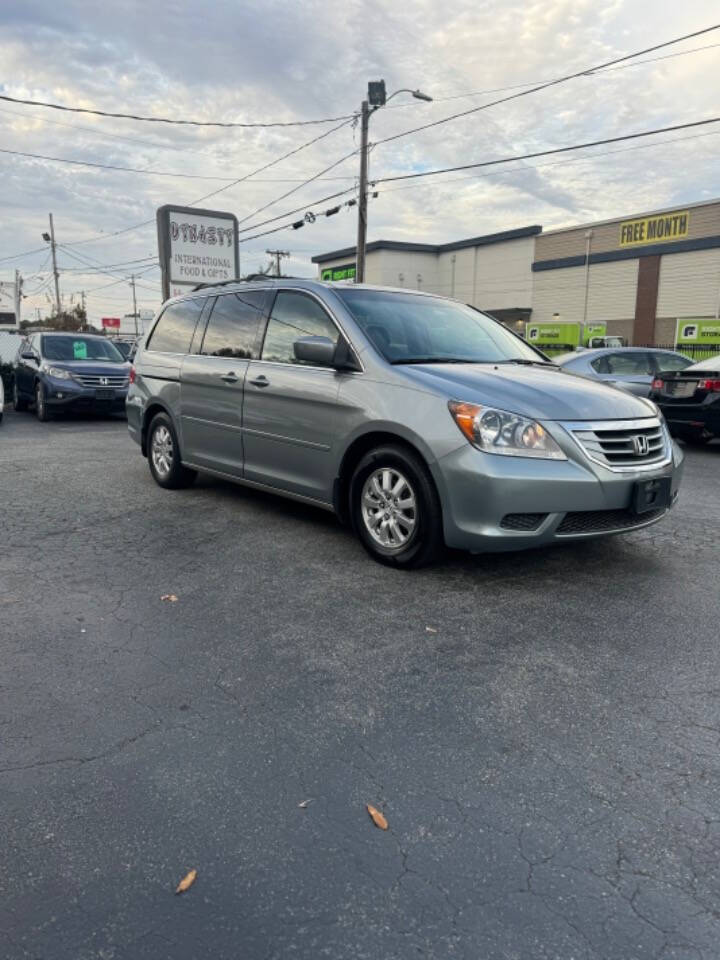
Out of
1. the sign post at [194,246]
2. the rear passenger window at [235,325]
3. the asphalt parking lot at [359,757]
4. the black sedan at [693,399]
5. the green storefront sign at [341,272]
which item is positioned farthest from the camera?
the green storefront sign at [341,272]

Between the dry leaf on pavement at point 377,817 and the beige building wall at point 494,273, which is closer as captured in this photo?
the dry leaf on pavement at point 377,817

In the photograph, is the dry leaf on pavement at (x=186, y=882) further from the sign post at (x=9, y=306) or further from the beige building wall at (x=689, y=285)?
the beige building wall at (x=689, y=285)

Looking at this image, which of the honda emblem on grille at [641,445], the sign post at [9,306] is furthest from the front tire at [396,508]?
the sign post at [9,306]

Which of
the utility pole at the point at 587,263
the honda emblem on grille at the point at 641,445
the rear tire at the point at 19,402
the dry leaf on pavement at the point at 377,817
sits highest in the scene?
the utility pole at the point at 587,263

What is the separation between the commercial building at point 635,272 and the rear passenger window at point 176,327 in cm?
3545

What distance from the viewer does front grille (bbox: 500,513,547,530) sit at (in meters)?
3.89

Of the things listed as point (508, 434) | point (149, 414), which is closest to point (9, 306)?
point (149, 414)

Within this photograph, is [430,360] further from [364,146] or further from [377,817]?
[364,146]

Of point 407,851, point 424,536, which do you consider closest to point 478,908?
point 407,851

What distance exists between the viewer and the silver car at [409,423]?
3.92 meters

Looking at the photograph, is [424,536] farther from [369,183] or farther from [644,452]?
[369,183]

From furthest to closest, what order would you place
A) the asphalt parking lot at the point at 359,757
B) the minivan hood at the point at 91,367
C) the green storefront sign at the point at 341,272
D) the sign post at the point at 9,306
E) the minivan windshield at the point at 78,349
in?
the green storefront sign at the point at 341,272, the sign post at the point at 9,306, the minivan windshield at the point at 78,349, the minivan hood at the point at 91,367, the asphalt parking lot at the point at 359,757

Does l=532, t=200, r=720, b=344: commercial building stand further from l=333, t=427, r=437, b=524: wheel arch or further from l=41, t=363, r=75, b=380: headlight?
l=333, t=427, r=437, b=524: wheel arch

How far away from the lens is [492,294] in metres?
47.8
